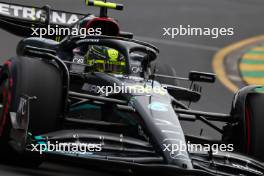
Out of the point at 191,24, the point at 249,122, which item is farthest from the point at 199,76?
the point at 191,24

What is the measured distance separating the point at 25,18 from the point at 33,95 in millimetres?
4412

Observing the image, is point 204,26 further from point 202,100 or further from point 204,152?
point 204,152

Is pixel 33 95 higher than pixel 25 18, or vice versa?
pixel 25 18

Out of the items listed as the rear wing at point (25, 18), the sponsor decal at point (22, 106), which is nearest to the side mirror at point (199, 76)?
the sponsor decal at point (22, 106)

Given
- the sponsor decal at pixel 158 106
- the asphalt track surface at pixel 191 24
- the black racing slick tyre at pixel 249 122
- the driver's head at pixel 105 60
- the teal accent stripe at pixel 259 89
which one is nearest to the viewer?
the sponsor decal at pixel 158 106

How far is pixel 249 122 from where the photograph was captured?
8.73 m

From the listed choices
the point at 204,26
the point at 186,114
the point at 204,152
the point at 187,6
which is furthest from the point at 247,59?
the point at 204,152

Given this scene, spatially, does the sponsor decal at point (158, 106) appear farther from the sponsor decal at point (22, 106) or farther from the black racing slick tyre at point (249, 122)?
the sponsor decal at point (22, 106)

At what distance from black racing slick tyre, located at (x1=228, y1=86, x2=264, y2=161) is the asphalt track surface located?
10.1ft

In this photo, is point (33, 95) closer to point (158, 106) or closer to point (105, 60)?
point (158, 106)

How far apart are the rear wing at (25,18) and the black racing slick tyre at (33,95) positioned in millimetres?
3845

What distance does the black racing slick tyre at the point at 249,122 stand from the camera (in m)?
8.61

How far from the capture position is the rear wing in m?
12.4

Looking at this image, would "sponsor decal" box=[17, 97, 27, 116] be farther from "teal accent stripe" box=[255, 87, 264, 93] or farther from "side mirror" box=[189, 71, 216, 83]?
"teal accent stripe" box=[255, 87, 264, 93]
